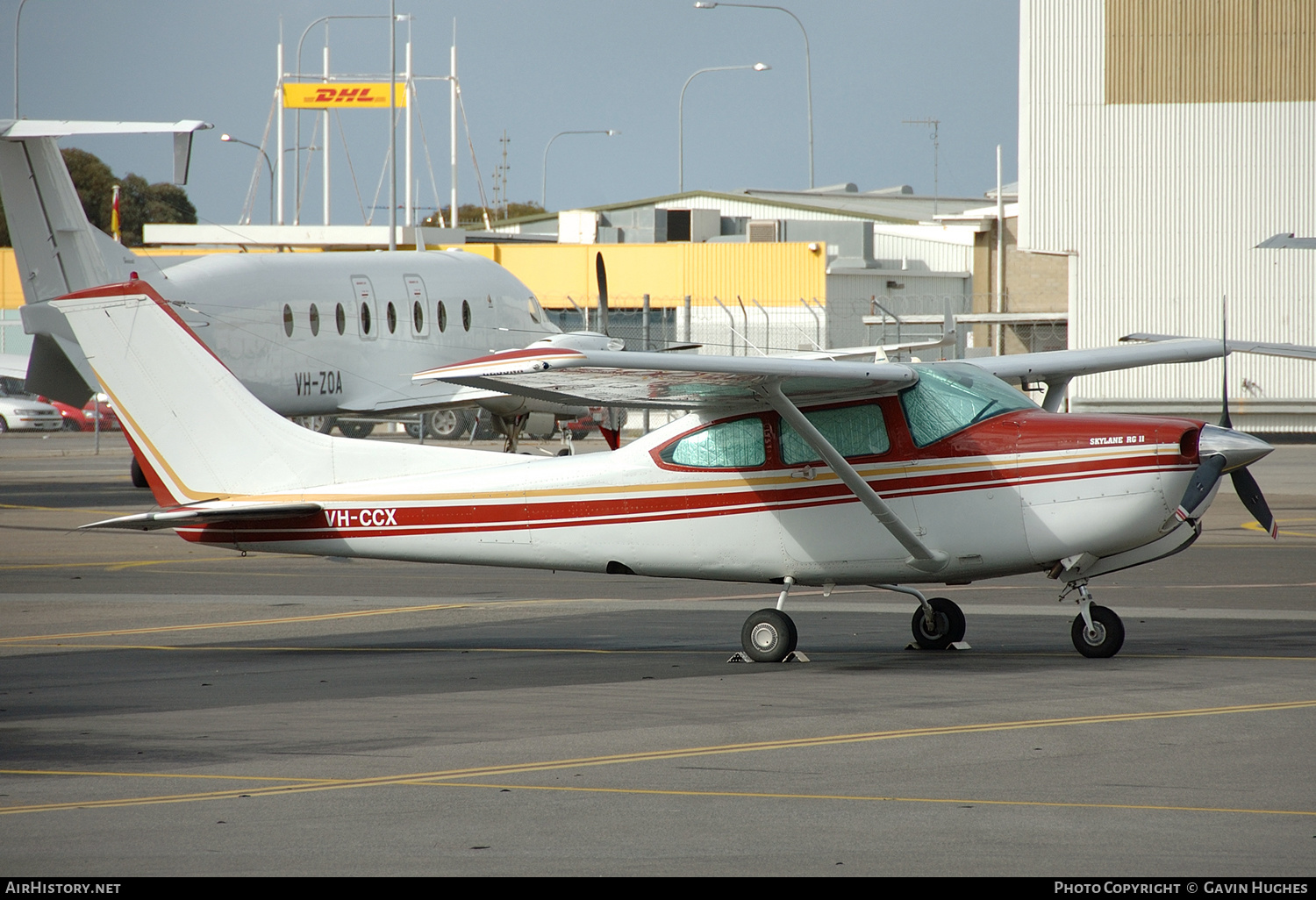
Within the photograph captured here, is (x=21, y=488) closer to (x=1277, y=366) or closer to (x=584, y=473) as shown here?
(x=584, y=473)

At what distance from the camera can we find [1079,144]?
130 ft

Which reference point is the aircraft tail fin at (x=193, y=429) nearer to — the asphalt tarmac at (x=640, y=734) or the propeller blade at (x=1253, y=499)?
the asphalt tarmac at (x=640, y=734)

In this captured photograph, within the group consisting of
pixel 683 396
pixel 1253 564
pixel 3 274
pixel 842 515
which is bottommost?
pixel 1253 564

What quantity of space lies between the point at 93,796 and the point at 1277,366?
38.0 metres

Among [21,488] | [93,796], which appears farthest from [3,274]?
[93,796]

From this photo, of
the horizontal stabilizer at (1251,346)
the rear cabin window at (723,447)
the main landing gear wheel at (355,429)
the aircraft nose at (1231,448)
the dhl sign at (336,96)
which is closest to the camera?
the aircraft nose at (1231,448)

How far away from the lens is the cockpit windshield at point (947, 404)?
408 inches

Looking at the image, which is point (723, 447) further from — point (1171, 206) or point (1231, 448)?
point (1171, 206)

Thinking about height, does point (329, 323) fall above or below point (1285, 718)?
above

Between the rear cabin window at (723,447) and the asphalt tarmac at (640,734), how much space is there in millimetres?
1476

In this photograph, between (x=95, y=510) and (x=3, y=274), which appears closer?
(x=95, y=510)

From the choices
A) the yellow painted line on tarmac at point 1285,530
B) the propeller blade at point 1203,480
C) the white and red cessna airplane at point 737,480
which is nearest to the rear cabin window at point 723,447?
the white and red cessna airplane at point 737,480

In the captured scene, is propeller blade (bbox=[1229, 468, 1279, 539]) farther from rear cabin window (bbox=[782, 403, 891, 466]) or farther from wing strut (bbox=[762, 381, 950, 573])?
rear cabin window (bbox=[782, 403, 891, 466])

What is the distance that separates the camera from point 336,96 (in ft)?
233
